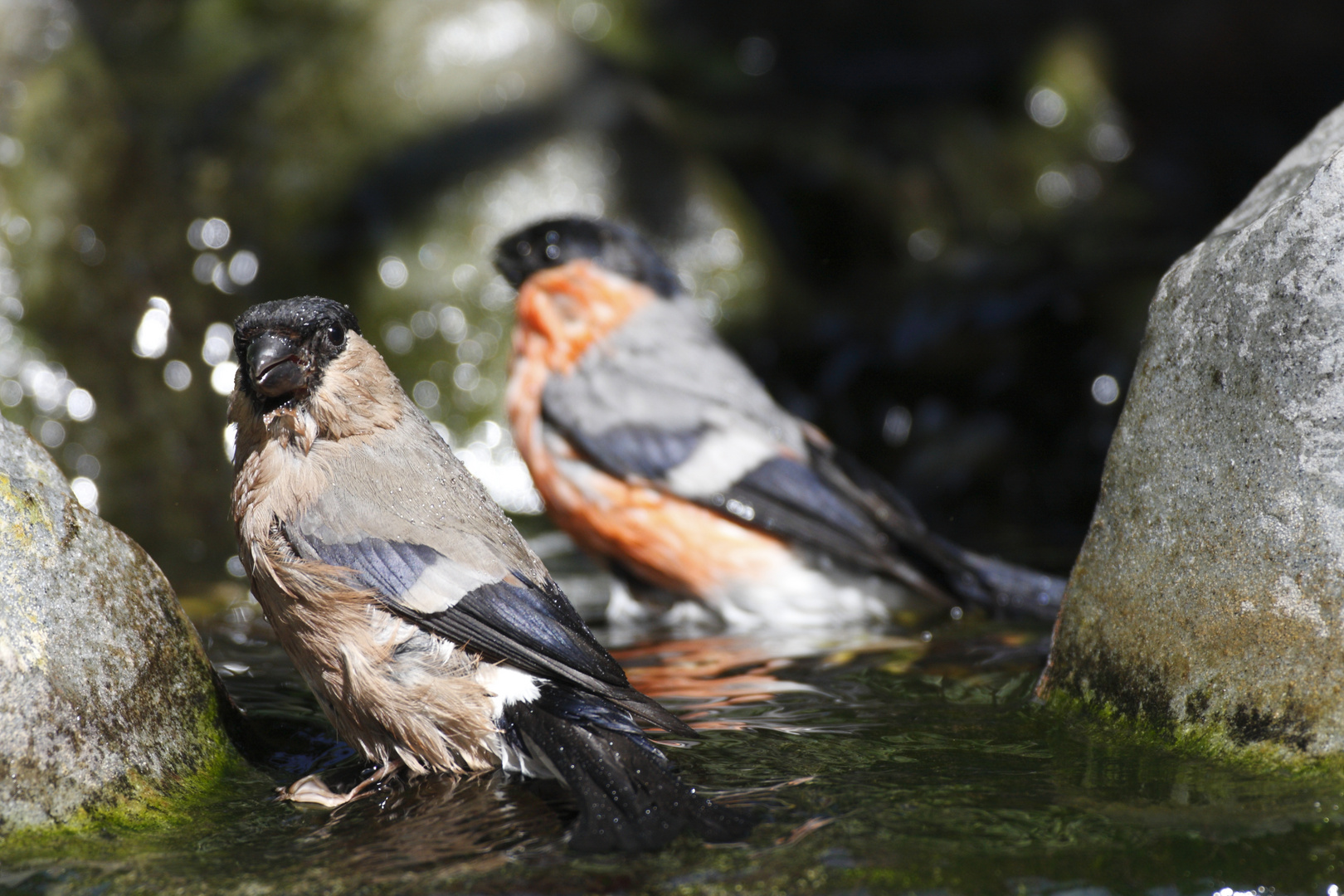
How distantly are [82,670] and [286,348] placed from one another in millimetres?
971

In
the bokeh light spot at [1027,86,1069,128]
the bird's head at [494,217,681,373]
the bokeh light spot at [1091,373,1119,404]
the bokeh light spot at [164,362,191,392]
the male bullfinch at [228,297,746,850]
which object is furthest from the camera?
the bokeh light spot at [1027,86,1069,128]

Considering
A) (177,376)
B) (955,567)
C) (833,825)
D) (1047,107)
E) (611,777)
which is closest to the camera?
(833,825)

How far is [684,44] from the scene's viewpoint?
38.7 feet

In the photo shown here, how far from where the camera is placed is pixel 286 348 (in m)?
3.35

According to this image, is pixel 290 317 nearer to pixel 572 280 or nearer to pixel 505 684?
A: pixel 505 684

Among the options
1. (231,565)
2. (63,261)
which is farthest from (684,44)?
(231,565)

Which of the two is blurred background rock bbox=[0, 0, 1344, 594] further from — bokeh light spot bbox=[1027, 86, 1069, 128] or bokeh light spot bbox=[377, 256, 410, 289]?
bokeh light spot bbox=[1027, 86, 1069, 128]

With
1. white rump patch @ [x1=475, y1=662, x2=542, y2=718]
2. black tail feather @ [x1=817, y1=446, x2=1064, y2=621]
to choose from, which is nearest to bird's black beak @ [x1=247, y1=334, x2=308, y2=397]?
white rump patch @ [x1=475, y1=662, x2=542, y2=718]

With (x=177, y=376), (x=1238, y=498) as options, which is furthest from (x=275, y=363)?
(x=177, y=376)

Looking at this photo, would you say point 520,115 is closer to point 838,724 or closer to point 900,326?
point 900,326

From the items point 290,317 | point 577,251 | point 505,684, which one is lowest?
point 505,684

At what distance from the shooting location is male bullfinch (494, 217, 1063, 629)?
5.48 m


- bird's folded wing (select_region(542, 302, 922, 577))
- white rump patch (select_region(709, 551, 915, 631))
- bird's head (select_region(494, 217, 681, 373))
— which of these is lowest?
white rump patch (select_region(709, 551, 915, 631))

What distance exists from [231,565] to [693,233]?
13.2 feet
